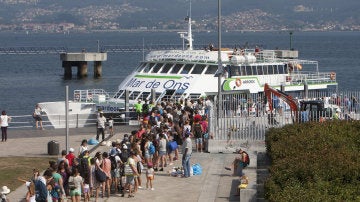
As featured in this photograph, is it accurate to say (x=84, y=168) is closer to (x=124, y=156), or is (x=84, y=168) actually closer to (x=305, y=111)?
(x=124, y=156)

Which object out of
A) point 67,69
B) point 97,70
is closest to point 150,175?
point 97,70

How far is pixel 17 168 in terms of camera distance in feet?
87.8

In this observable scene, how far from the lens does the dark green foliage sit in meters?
18.4

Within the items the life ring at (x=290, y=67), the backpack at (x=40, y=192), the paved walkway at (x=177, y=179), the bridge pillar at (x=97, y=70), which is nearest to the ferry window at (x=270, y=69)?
the life ring at (x=290, y=67)

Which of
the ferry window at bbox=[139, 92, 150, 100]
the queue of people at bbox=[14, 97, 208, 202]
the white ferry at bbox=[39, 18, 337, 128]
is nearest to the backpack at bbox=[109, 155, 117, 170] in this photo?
the queue of people at bbox=[14, 97, 208, 202]

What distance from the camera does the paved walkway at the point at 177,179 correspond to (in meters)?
23.3

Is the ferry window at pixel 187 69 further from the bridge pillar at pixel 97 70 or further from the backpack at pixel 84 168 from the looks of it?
the bridge pillar at pixel 97 70

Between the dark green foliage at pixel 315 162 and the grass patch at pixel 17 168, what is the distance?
6732 mm

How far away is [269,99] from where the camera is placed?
34.8 m

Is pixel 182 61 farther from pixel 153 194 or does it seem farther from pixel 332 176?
pixel 332 176

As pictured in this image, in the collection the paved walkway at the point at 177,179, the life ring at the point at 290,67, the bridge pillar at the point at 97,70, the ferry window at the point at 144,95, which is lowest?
the paved walkway at the point at 177,179

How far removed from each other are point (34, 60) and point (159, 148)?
120m

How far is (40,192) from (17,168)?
250 inches

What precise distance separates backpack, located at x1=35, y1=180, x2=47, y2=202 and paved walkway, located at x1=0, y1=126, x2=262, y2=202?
2.30m
